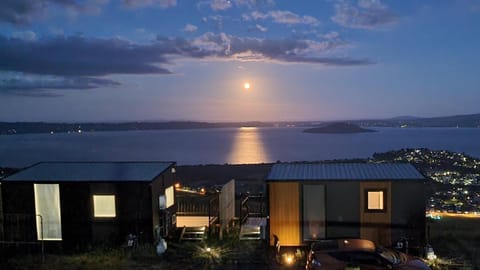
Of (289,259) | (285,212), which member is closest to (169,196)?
(285,212)

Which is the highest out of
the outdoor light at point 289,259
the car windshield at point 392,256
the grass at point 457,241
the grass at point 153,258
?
the car windshield at point 392,256

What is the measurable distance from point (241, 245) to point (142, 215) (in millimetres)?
3459

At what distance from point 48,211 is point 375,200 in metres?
11.0

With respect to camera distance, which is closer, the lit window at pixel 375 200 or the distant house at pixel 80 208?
the lit window at pixel 375 200

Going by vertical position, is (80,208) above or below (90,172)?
below

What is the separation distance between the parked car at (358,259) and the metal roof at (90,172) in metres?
6.36

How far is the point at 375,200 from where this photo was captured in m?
13.2

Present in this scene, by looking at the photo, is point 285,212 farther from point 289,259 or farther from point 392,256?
point 392,256

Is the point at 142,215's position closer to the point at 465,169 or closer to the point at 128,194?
the point at 128,194

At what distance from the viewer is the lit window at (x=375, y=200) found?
13.1m

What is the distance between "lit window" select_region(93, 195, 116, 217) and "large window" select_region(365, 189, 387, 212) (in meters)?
8.43

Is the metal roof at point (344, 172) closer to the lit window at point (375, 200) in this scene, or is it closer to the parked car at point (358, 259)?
the lit window at point (375, 200)

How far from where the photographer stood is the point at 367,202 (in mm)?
13047

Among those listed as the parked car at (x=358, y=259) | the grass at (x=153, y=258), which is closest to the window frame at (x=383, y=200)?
the parked car at (x=358, y=259)
